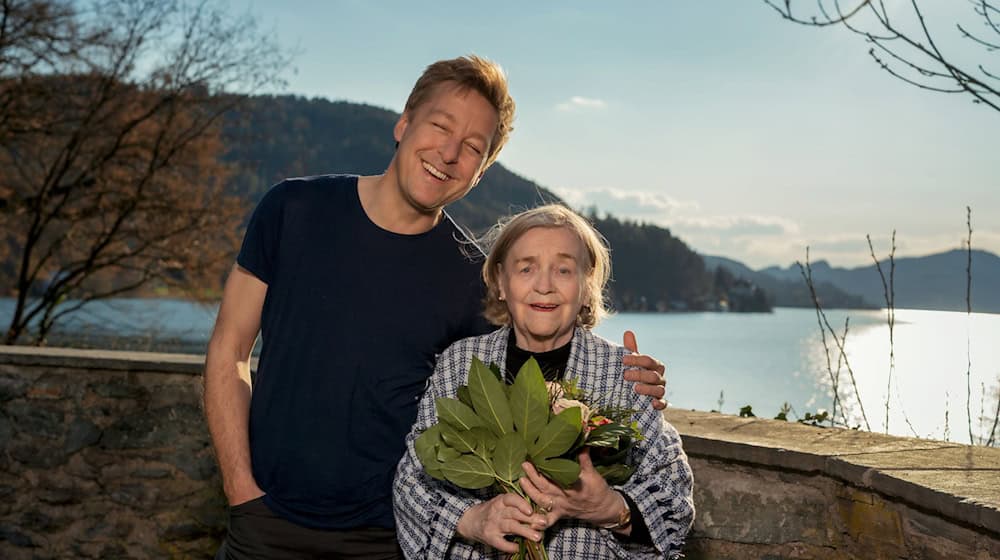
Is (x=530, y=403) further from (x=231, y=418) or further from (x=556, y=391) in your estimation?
(x=231, y=418)

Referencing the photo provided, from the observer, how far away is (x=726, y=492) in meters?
2.80

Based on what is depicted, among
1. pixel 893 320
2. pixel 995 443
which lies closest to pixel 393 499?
pixel 893 320

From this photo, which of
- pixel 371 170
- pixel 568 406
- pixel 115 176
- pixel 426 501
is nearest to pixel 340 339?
pixel 426 501

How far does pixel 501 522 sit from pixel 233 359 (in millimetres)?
878

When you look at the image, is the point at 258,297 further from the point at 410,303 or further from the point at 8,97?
the point at 8,97

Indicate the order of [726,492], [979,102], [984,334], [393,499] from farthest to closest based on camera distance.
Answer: [984,334] < [726,492] < [979,102] < [393,499]

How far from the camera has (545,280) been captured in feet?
6.17

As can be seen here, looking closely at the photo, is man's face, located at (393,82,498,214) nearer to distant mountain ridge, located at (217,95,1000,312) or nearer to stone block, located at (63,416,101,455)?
distant mountain ridge, located at (217,95,1000,312)

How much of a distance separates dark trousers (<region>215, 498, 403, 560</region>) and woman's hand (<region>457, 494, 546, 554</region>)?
1.01ft

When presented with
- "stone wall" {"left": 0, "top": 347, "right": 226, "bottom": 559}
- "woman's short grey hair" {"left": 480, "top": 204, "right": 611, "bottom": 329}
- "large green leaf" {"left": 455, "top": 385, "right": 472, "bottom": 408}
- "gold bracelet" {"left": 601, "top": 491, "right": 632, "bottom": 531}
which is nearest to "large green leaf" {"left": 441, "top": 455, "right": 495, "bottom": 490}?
"large green leaf" {"left": 455, "top": 385, "right": 472, "bottom": 408}

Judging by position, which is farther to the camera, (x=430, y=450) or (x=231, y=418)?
(x=231, y=418)

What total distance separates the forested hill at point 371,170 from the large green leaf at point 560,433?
88 centimetres

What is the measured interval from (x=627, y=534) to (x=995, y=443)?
267 centimetres

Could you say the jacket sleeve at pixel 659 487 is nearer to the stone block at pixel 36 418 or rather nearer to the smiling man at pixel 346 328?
the smiling man at pixel 346 328
